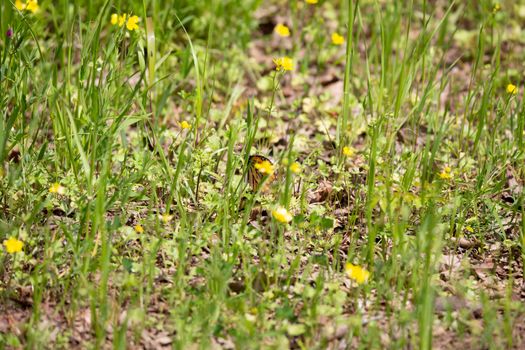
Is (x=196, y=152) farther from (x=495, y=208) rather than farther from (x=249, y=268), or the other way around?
(x=495, y=208)

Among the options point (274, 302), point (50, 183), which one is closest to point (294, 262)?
point (274, 302)

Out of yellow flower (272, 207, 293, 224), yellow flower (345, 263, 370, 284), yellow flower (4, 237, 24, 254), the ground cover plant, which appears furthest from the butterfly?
yellow flower (4, 237, 24, 254)

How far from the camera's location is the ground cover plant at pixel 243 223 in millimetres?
2375

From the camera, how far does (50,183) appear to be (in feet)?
9.63

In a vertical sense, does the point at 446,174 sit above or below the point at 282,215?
above

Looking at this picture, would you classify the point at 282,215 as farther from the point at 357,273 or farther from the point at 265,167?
the point at 357,273

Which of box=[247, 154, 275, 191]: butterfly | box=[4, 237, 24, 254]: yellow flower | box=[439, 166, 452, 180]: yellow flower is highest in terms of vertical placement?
box=[439, 166, 452, 180]: yellow flower

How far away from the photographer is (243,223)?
8.59ft

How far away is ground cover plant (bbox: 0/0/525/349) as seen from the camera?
2.38 m

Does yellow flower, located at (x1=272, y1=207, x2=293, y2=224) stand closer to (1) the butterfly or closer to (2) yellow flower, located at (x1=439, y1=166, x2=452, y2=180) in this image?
(1) the butterfly

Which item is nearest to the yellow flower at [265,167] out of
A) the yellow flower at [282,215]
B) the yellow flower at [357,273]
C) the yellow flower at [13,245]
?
the yellow flower at [282,215]

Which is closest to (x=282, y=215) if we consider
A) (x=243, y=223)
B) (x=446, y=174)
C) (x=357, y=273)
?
Result: (x=243, y=223)

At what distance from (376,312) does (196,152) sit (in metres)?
1.02

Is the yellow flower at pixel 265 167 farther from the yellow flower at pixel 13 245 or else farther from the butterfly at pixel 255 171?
the yellow flower at pixel 13 245
